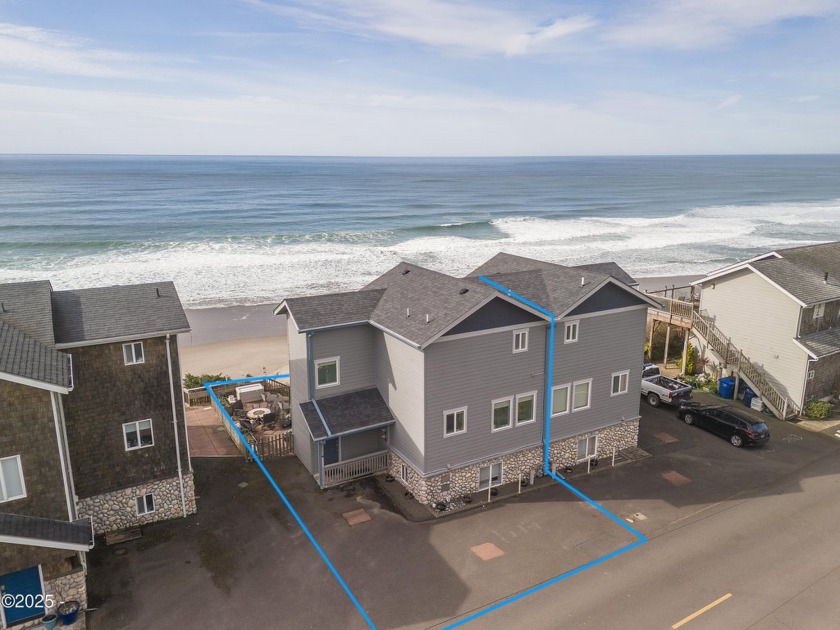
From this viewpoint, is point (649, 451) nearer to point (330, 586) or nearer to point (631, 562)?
point (631, 562)

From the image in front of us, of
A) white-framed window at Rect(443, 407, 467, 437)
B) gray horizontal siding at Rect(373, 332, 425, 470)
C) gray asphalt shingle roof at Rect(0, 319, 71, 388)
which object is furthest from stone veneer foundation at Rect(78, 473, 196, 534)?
white-framed window at Rect(443, 407, 467, 437)

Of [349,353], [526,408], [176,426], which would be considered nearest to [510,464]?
[526,408]

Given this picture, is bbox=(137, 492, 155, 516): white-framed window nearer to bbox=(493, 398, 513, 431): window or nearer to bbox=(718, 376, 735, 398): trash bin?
bbox=(493, 398, 513, 431): window

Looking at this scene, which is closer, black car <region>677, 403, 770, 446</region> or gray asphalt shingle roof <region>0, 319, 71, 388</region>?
gray asphalt shingle roof <region>0, 319, 71, 388</region>

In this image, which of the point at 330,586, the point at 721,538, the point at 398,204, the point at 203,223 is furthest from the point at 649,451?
the point at 398,204

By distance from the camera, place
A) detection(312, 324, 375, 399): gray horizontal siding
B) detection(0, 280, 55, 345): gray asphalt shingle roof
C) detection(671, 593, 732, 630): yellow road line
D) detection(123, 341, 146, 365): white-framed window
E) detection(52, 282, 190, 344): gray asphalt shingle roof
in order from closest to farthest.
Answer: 1. detection(671, 593, 732, 630): yellow road line
2. detection(0, 280, 55, 345): gray asphalt shingle roof
3. detection(52, 282, 190, 344): gray asphalt shingle roof
4. detection(123, 341, 146, 365): white-framed window
5. detection(312, 324, 375, 399): gray horizontal siding

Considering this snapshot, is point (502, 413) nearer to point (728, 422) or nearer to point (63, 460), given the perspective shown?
point (728, 422)
